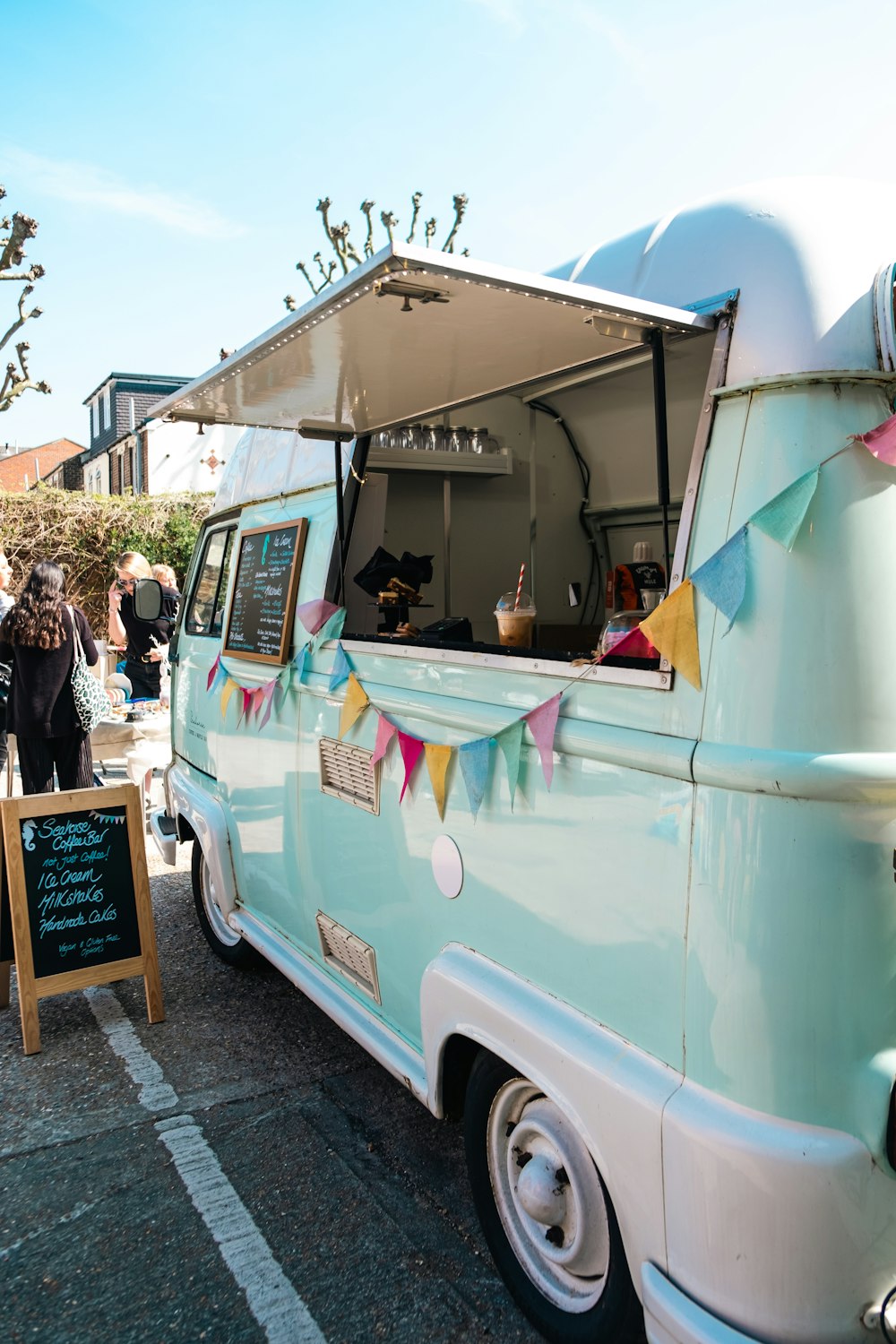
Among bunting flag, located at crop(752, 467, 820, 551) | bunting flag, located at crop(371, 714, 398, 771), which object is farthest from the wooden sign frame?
bunting flag, located at crop(752, 467, 820, 551)

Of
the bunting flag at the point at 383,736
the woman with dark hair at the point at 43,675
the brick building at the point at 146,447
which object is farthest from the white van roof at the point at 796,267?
the brick building at the point at 146,447

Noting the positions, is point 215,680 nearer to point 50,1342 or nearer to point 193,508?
point 50,1342

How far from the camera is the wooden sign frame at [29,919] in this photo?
152 inches

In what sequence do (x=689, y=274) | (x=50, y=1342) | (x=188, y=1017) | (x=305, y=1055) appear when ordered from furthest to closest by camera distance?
1. (x=188, y=1017)
2. (x=305, y=1055)
3. (x=50, y=1342)
4. (x=689, y=274)

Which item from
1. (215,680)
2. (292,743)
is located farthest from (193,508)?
(292,743)

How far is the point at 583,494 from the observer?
14.7 ft

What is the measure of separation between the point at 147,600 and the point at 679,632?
386 centimetres

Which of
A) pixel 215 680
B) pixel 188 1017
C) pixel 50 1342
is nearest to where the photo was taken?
pixel 50 1342

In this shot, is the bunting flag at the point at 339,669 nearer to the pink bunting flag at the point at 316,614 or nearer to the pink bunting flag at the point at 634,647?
the pink bunting flag at the point at 316,614

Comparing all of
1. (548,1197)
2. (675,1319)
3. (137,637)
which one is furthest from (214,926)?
(137,637)

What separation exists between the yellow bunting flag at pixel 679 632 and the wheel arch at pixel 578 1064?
77 cm

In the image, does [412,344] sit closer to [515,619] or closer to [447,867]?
[515,619]

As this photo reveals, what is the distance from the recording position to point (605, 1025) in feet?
6.33

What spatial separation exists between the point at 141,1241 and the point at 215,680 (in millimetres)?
2387
